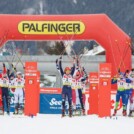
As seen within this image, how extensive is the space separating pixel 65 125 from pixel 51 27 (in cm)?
573

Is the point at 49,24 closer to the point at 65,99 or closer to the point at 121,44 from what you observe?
the point at 121,44

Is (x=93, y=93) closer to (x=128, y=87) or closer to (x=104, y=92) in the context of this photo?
(x=104, y=92)

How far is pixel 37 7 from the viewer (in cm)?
11631

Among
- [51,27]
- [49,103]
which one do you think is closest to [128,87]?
[49,103]

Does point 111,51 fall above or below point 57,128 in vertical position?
above

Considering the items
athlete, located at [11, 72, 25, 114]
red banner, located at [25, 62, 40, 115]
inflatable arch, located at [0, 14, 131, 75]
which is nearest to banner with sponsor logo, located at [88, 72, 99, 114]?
red banner, located at [25, 62, 40, 115]

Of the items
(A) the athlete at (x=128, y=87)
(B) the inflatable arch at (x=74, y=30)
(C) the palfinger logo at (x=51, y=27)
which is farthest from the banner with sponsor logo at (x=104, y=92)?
(C) the palfinger logo at (x=51, y=27)

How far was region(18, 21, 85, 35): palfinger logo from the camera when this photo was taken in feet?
50.5

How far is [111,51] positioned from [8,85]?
446cm

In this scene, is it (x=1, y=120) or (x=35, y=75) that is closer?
(x=1, y=120)

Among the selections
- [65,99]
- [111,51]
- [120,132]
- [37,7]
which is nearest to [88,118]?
[65,99]

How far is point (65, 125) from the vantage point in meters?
10.5

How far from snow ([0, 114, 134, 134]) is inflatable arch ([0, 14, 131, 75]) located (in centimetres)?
390

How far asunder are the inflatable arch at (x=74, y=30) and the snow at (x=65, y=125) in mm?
3898
